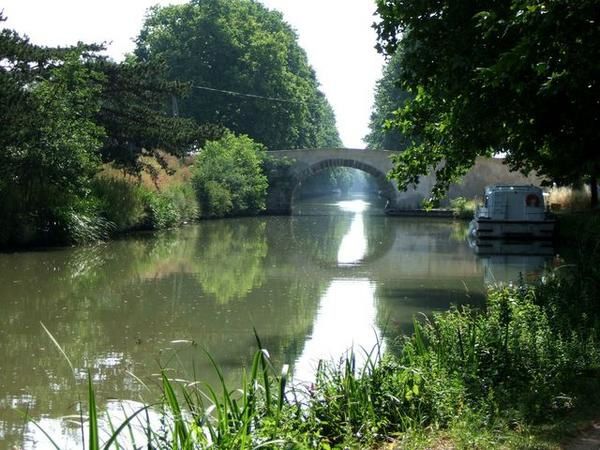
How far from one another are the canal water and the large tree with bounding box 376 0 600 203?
7.13ft

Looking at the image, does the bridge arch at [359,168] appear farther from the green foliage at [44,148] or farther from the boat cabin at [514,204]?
the green foliage at [44,148]

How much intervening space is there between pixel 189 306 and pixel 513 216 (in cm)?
1766

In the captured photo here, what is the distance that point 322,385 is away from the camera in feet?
20.5

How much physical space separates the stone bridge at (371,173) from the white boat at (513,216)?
1769 centimetres

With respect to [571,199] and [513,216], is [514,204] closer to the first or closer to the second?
[513,216]

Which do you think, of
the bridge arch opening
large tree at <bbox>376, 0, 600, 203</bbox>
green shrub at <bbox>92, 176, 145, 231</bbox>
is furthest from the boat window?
the bridge arch opening

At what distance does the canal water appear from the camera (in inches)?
344

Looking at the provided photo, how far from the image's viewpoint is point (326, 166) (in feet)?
163

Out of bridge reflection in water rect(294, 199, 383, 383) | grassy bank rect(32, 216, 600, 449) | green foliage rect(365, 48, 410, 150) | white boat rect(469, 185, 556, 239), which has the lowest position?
bridge reflection in water rect(294, 199, 383, 383)

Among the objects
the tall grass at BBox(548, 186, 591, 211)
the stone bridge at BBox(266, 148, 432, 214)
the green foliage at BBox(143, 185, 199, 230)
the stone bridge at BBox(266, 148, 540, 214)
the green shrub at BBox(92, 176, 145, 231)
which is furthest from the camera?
the stone bridge at BBox(266, 148, 432, 214)

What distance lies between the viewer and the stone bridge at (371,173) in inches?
1912

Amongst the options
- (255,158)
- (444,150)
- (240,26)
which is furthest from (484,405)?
(240,26)

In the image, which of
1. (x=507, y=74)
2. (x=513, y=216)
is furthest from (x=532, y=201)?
(x=507, y=74)

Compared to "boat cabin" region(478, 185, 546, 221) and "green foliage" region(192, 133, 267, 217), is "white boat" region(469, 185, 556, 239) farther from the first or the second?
"green foliage" region(192, 133, 267, 217)
